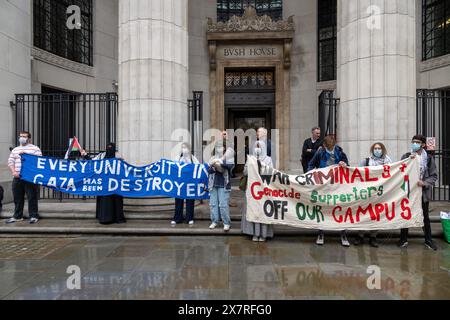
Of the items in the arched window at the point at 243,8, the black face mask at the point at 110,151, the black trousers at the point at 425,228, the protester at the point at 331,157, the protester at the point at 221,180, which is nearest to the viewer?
the black trousers at the point at 425,228

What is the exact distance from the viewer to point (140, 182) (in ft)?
26.7

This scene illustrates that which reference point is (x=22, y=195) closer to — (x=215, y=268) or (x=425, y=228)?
(x=215, y=268)

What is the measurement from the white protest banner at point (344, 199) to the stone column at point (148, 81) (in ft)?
10.3

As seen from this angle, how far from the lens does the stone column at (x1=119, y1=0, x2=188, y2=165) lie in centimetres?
867

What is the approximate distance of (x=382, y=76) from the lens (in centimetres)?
830

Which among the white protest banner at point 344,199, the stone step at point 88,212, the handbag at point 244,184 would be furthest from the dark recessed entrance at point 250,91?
the white protest banner at point 344,199

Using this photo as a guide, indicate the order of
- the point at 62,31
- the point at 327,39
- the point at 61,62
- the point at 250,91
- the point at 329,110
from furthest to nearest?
1. the point at 250,91
2. the point at 327,39
3. the point at 62,31
4. the point at 61,62
5. the point at 329,110

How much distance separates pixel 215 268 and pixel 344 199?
9.71ft

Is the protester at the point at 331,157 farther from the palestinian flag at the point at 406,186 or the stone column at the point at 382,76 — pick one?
the stone column at the point at 382,76

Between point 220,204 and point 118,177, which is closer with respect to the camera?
point 220,204

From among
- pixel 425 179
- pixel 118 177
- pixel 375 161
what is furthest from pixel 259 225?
pixel 118 177

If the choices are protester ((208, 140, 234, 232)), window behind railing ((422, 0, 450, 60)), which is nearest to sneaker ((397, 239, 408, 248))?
protester ((208, 140, 234, 232))

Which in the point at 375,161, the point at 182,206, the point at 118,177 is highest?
the point at 375,161

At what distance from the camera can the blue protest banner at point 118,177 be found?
8.02 m
